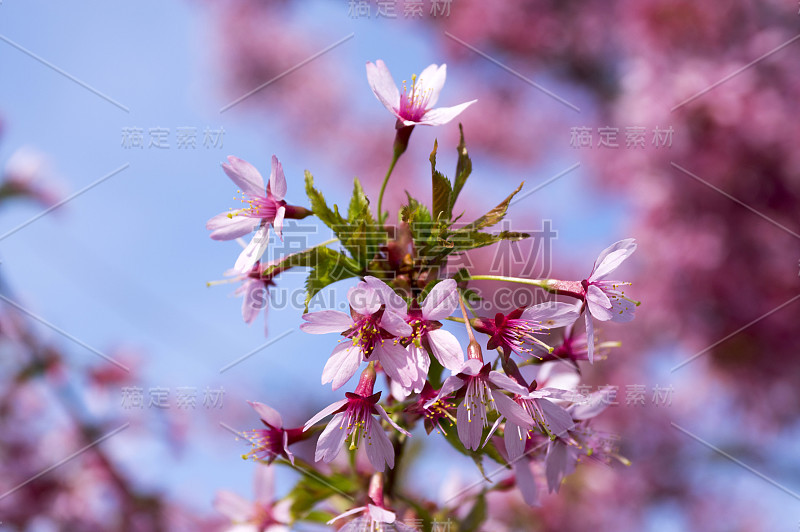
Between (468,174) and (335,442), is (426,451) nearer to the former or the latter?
(335,442)

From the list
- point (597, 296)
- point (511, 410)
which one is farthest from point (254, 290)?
point (597, 296)

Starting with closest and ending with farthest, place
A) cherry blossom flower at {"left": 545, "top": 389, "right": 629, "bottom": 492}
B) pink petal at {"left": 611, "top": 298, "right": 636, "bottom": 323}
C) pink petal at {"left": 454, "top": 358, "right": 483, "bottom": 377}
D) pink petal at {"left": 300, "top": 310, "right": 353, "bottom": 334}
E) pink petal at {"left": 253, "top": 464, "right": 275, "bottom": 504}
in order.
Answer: pink petal at {"left": 454, "top": 358, "right": 483, "bottom": 377} → pink petal at {"left": 300, "top": 310, "right": 353, "bottom": 334} → pink petal at {"left": 611, "top": 298, "right": 636, "bottom": 323} → cherry blossom flower at {"left": 545, "top": 389, "right": 629, "bottom": 492} → pink petal at {"left": 253, "top": 464, "right": 275, "bottom": 504}

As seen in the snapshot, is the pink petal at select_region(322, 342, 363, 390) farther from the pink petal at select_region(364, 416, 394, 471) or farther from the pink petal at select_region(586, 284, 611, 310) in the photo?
the pink petal at select_region(586, 284, 611, 310)

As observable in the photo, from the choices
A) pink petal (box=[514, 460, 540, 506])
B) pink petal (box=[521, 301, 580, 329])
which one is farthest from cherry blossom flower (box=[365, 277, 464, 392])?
pink petal (box=[514, 460, 540, 506])

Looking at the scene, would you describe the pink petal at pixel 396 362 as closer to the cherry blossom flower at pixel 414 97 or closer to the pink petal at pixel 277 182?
the pink petal at pixel 277 182

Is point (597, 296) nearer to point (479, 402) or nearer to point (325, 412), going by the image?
point (479, 402)

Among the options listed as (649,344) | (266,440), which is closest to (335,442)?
(266,440)
